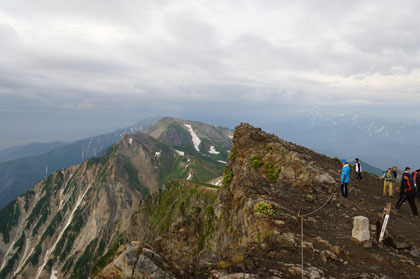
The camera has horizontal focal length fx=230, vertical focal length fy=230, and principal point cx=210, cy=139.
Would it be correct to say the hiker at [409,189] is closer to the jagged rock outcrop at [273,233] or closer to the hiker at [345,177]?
the jagged rock outcrop at [273,233]

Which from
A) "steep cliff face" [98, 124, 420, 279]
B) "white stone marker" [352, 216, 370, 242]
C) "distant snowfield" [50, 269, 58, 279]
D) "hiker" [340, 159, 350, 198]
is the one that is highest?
"hiker" [340, 159, 350, 198]

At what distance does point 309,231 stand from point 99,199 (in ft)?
634

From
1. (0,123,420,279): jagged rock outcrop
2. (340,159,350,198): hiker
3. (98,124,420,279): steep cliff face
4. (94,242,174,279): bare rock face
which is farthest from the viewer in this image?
(340,159,350,198): hiker

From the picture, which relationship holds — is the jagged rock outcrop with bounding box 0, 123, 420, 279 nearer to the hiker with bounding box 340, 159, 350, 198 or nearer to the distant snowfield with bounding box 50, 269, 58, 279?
the hiker with bounding box 340, 159, 350, 198

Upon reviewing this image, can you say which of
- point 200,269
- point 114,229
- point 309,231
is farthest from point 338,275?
point 114,229

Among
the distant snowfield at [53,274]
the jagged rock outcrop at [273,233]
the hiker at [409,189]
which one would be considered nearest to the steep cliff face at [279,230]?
the jagged rock outcrop at [273,233]

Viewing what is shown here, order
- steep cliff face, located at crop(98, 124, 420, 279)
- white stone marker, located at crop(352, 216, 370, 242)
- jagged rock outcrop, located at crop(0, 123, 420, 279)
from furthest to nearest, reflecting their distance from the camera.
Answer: white stone marker, located at crop(352, 216, 370, 242)
steep cliff face, located at crop(98, 124, 420, 279)
jagged rock outcrop, located at crop(0, 123, 420, 279)

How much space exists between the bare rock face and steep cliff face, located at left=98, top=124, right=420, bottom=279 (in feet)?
0.68

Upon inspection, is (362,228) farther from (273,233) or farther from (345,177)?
(345,177)

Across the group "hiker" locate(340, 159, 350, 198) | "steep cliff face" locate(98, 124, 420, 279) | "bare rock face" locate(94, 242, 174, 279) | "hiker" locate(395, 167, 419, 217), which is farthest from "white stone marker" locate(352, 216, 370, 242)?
"bare rock face" locate(94, 242, 174, 279)

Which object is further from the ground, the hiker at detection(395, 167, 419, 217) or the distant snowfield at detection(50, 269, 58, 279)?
the hiker at detection(395, 167, 419, 217)

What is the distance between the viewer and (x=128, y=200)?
183 m

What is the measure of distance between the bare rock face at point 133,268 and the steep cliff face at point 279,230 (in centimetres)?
21

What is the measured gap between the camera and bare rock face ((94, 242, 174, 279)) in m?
8.66
